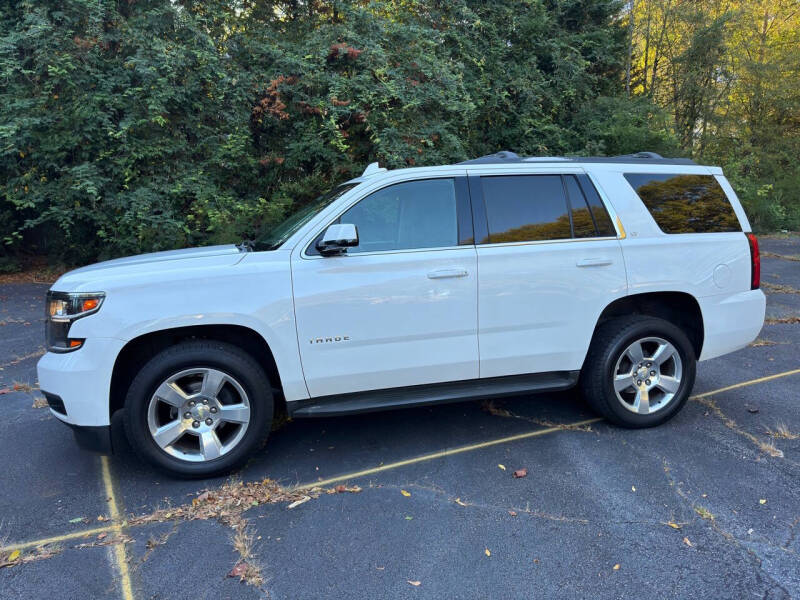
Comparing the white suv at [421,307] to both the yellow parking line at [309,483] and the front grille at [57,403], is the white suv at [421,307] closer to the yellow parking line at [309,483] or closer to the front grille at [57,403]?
the front grille at [57,403]

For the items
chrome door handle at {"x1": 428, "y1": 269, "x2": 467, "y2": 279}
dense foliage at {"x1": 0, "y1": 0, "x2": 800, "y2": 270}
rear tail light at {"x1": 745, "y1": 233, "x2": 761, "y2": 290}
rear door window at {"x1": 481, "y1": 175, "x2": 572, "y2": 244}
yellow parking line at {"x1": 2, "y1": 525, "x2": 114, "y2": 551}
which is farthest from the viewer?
dense foliage at {"x1": 0, "y1": 0, "x2": 800, "y2": 270}

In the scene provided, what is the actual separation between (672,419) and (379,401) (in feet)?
7.87

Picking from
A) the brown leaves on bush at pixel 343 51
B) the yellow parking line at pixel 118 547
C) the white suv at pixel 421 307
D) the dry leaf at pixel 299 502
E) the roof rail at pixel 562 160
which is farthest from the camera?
the brown leaves on bush at pixel 343 51

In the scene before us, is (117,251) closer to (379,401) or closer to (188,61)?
(188,61)

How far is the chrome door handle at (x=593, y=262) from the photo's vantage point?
3.86 metres

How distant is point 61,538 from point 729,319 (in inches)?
185

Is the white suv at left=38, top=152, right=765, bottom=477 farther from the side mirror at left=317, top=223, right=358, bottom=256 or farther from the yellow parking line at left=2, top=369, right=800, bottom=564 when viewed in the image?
the yellow parking line at left=2, top=369, right=800, bottom=564

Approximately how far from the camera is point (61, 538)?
2.90 meters

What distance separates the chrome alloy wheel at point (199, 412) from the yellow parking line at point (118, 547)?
1.36 ft

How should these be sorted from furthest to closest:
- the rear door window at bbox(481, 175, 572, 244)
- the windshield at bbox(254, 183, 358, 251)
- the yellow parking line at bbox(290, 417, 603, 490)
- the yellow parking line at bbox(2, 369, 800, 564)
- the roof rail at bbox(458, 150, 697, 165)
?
the roof rail at bbox(458, 150, 697, 165)
the rear door window at bbox(481, 175, 572, 244)
the windshield at bbox(254, 183, 358, 251)
the yellow parking line at bbox(290, 417, 603, 490)
the yellow parking line at bbox(2, 369, 800, 564)

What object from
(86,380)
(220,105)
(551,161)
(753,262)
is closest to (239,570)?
(86,380)

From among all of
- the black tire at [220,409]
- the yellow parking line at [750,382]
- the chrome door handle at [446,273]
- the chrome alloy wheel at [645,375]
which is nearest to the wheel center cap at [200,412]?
the black tire at [220,409]

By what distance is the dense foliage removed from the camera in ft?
30.2

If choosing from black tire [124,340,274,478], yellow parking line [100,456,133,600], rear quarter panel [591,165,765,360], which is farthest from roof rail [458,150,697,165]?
yellow parking line [100,456,133,600]
